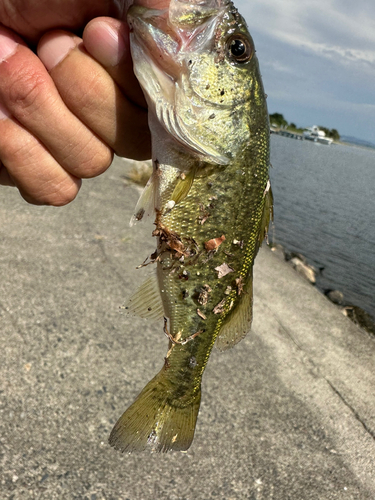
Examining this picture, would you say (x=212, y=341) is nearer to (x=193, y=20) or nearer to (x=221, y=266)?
(x=221, y=266)

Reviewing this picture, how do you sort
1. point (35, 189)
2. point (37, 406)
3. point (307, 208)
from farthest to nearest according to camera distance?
point (307, 208), point (37, 406), point (35, 189)

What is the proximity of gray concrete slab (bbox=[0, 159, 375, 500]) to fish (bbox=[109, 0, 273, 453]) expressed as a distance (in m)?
1.97

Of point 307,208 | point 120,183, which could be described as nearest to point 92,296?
point 120,183

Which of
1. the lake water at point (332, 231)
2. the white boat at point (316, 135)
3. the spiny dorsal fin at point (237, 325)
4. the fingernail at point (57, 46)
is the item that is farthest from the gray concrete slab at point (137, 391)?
the white boat at point (316, 135)

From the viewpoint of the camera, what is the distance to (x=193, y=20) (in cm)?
187

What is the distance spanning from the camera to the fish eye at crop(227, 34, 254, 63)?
2014mm

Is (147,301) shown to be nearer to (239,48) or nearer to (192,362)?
(192,362)

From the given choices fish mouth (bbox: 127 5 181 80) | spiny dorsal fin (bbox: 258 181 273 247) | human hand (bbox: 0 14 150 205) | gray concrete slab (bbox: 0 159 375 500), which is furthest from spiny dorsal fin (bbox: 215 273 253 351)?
gray concrete slab (bbox: 0 159 375 500)

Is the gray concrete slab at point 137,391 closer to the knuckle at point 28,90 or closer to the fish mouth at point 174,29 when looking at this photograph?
the knuckle at point 28,90

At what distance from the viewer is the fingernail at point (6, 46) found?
6.34ft

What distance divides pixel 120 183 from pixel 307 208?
13.3 metres

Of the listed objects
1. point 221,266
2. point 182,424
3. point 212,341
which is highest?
point 221,266

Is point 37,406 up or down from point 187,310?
down

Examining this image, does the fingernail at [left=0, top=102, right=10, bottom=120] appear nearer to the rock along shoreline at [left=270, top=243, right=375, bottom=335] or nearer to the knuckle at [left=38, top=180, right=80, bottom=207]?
the knuckle at [left=38, top=180, right=80, bottom=207]
